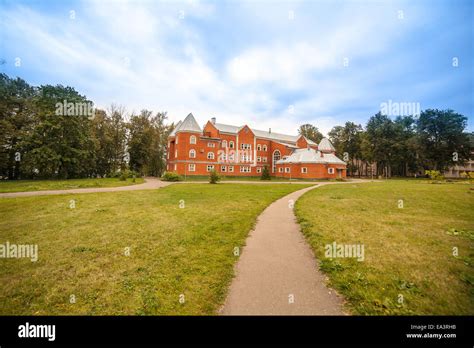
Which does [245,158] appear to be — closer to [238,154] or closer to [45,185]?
[238,154]

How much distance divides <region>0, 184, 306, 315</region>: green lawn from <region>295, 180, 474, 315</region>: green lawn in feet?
8.75

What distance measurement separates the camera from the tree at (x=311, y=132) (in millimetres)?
84025

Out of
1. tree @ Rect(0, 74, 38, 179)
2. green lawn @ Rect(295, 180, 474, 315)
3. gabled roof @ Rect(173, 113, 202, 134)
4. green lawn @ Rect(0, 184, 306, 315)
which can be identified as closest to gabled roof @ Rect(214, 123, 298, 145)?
gabled roof @ Rect(173, 113, 202, 134)

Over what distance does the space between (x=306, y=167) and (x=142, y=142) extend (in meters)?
40.0

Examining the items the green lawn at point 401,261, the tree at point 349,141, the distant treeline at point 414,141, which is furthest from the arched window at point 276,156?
the green lawn at point 401,261

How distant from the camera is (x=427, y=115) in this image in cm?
5522

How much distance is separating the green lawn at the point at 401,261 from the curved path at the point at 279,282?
1.23 feet

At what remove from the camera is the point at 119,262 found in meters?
5.51

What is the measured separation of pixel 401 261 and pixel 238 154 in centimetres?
5012

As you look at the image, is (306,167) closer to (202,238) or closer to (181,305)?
(202,238)

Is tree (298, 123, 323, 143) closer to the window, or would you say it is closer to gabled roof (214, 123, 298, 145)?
gabled roof (214, 123, 298, 145)

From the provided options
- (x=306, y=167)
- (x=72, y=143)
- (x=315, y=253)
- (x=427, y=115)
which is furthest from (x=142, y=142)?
(x=427, y=115)

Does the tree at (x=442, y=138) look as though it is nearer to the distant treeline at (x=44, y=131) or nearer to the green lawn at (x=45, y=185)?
the green lawn at (x=45, y=185)

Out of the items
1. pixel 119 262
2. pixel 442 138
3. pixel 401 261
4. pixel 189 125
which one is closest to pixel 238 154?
pixel 189 125
